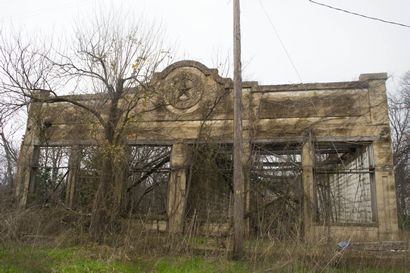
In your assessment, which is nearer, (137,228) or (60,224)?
(137,228)

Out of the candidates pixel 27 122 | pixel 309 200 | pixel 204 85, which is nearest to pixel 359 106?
pixel 309 200

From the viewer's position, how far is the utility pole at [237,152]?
941 centimetres

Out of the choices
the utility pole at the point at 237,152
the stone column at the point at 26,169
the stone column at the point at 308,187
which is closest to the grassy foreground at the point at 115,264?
the utility pole at the point at 237,152

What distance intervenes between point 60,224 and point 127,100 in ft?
15.9

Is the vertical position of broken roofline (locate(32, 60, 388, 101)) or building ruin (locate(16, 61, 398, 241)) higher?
broken roofline (locate(32, 60, 388, 101))

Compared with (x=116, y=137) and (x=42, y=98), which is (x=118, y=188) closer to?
(x=116, y=137)

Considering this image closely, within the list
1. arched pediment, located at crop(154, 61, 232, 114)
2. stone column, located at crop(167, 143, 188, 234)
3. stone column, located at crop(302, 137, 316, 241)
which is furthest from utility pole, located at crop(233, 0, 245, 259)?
stone column, located at crop(167, 143, 188, 234)

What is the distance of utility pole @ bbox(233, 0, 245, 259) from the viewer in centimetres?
941

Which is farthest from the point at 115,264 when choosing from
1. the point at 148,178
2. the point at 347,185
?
the point at 347,185

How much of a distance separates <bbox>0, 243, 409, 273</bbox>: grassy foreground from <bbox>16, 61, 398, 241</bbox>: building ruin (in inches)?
133

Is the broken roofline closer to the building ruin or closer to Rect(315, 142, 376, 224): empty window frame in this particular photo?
the building ruin

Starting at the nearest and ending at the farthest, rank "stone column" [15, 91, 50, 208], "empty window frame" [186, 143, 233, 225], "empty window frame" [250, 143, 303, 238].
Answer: "empty window frame" [250, 143, 303, 238] < "empty window frame" [186, 143, 233, 225] < "stone column" [15, 91, 50, 208]

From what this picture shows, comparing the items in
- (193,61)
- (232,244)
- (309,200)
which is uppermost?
(193,61)

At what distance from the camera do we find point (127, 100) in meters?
13.2
